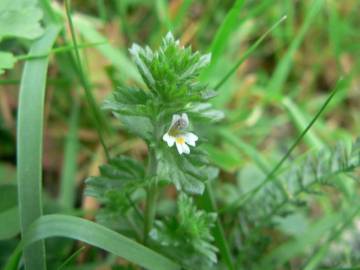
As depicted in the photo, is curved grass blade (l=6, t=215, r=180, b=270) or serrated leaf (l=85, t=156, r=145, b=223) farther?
serrated leaf (l=85, t=156, r=145, b=223)

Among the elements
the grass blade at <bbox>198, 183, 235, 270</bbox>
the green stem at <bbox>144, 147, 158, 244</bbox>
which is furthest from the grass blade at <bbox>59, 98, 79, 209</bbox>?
the grass blade at <bbox>198, 183, 235, 270</bbox>

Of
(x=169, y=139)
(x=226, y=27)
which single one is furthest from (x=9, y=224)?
(x=226, y=27)

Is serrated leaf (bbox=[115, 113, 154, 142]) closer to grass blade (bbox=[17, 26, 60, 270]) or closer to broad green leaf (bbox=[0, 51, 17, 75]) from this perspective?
grass blade (bbox=[17, 26, 60, 270])

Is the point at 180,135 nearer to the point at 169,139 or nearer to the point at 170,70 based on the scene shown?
the point at 169,139

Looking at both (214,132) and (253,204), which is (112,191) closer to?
(253,204)

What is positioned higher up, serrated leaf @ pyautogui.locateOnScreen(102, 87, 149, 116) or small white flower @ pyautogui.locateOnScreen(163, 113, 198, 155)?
serrated leaf @ pyautogui.locateOnScreen(102, 87, 149, 116)

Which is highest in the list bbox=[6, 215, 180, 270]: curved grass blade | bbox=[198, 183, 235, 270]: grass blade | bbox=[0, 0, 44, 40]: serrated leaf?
bbox=[0, 0, 44, 40]: serrated leaf

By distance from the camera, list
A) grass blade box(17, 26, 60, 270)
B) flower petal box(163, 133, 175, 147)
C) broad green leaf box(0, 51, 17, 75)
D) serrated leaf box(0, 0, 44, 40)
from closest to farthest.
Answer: flower petal box(163, 133, 175, 147) < grass blade box(17, 26, 60, 270) < broad green leaf box(0, 51, 17, 75) < serrated leaf box(0, 0, 44, 40)

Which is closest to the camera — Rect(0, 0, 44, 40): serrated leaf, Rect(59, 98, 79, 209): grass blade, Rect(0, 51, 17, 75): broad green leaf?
Rect(0, 51, 17, 75): broad green leaf
